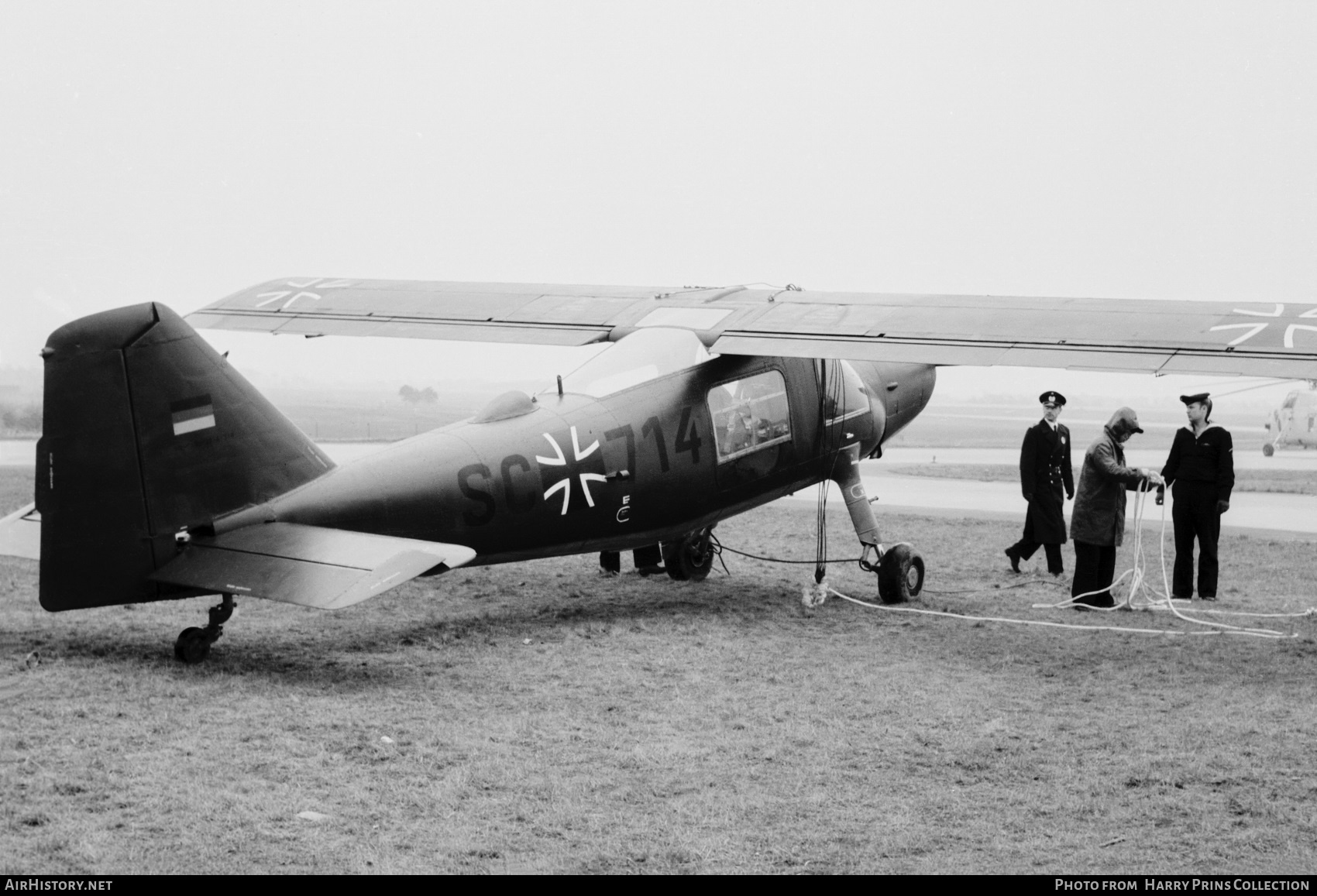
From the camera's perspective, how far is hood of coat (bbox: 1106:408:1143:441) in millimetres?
11148

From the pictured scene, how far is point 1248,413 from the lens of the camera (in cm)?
8850

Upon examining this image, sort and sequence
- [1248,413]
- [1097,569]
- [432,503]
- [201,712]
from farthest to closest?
[1248,413] < [1097,569] < [432,503] < [201,712]

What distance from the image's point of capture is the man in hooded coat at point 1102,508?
11.2 metres

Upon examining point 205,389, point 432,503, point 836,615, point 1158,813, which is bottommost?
point 836,615

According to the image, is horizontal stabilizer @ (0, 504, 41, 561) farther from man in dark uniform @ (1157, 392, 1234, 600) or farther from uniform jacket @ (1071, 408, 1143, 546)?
man in dark uniform @ (1157, 392, 1234, 600)

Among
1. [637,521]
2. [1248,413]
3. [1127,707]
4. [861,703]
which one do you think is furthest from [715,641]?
[1248,413]

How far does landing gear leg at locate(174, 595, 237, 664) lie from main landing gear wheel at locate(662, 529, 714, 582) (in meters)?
5.22

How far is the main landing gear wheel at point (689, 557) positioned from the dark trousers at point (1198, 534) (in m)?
4.58

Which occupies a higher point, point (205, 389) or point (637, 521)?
point (205, 389)

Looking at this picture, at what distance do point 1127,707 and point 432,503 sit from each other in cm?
473

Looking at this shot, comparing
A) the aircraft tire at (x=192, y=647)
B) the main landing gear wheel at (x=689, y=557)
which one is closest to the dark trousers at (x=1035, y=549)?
the main landing gear wheel at (x=689, y=557)

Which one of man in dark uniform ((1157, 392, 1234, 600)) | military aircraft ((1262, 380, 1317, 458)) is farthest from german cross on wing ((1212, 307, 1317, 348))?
military aircraft ((1262, 380, 1317, 458))

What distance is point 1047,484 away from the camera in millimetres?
13352

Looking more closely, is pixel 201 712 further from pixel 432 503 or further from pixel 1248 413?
pixel 1248 413
